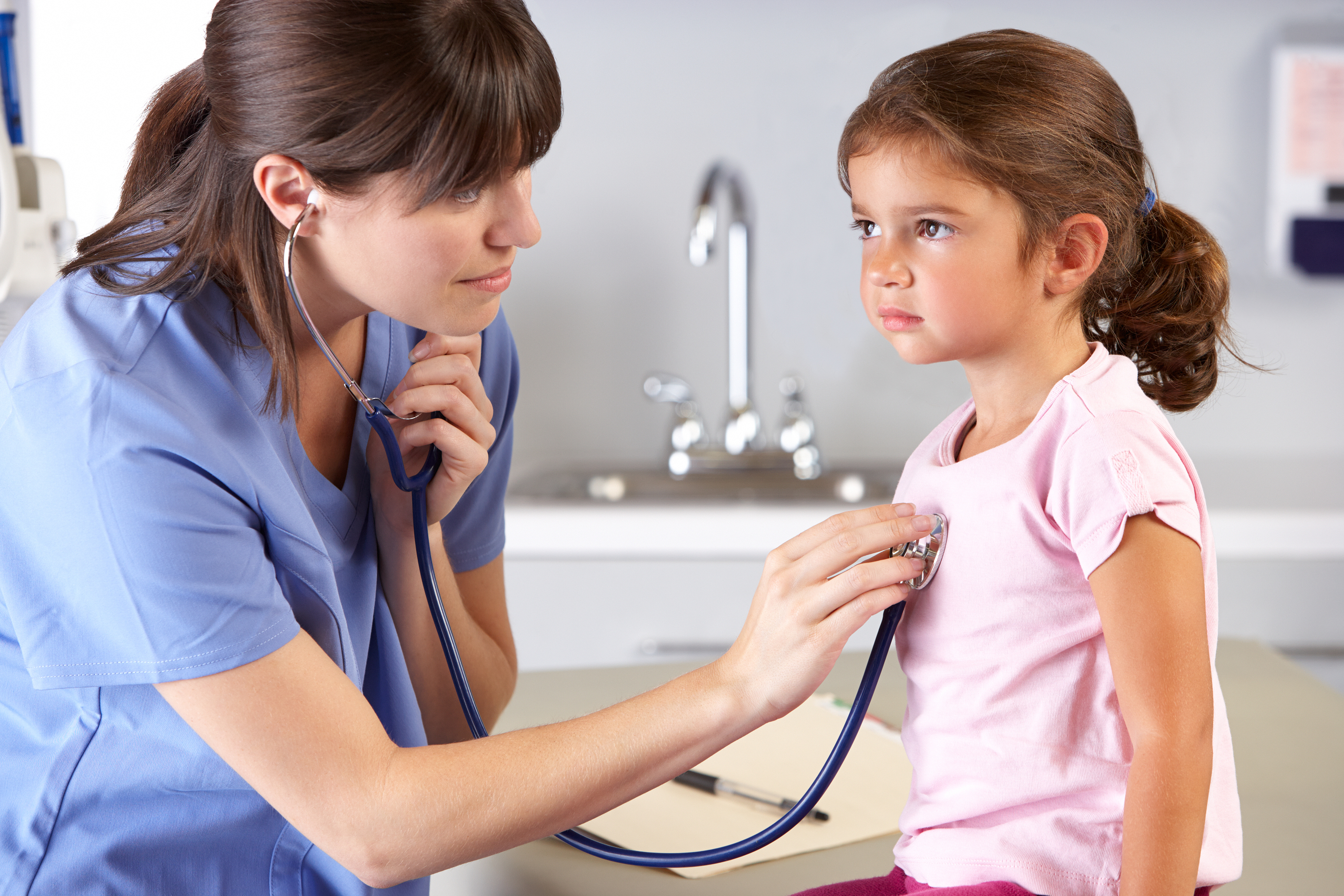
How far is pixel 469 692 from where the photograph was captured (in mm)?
958

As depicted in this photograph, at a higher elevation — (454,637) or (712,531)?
(454,637)

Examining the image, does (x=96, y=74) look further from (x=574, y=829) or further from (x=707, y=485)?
(x=574, y=829)

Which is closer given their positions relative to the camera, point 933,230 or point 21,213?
point 933,230

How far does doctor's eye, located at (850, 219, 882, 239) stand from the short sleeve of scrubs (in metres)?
0.47

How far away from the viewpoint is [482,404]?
105cm

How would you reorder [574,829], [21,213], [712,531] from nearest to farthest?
1. [574,829]
2. [21,213]
3. [712,531]

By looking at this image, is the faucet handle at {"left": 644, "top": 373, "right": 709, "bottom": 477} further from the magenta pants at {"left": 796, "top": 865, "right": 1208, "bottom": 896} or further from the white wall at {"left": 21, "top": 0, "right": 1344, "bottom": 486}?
the magenta pants at {"left": 796, "top": 865, "right": 1208, "bottom": 896}

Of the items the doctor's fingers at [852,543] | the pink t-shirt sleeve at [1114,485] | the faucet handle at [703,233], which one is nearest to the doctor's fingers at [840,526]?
the doctor's fingers at [852,543]

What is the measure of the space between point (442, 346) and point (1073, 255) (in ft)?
1.71

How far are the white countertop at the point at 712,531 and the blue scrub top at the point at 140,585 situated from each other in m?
1.09

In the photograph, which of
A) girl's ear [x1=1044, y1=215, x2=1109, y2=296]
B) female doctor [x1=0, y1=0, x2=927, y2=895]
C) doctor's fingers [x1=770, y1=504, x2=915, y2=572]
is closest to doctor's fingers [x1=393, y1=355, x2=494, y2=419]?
female doctor [x1=0, y1=0, x2=927, y2=895]

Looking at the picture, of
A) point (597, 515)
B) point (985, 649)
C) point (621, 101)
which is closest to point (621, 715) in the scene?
point (985, 649)

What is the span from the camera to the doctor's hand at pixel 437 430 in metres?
0.99

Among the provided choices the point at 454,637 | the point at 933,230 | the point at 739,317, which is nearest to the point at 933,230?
the point at 933,230
